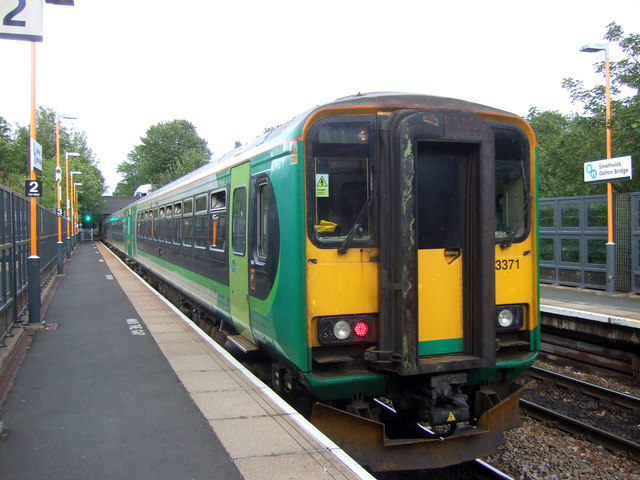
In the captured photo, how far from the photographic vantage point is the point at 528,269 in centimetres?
513

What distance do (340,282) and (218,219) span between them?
11.6 ft

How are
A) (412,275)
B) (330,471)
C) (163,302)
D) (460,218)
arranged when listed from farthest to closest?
(163,302), (460,218), (412,275), (330,471)

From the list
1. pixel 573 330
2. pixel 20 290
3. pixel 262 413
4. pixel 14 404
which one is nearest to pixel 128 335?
pixel 20 290

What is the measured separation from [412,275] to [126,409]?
2.96m

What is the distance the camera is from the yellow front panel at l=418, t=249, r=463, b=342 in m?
4.57

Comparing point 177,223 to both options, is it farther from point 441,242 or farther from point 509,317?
point 509,317

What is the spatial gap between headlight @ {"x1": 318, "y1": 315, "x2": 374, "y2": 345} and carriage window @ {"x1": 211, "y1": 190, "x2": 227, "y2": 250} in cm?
306

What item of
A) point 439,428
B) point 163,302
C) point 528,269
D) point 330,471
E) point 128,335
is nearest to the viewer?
point 330,471

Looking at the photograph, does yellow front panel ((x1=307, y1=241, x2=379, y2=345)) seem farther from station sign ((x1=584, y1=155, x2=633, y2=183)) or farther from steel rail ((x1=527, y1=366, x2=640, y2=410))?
station sign ((x1=584, y1=155, x2=633, y2=183))

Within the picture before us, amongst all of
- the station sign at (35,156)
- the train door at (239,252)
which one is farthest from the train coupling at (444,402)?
the station sign at (35,156)

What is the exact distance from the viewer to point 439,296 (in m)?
4.63

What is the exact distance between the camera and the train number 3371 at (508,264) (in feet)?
16.3

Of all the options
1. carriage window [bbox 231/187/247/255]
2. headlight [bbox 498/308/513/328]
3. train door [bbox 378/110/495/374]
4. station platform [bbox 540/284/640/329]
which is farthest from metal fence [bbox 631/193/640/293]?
carriage window [bbox 231/187/247/255]

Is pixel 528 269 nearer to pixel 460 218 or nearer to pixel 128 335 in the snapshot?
pixel 460 218
